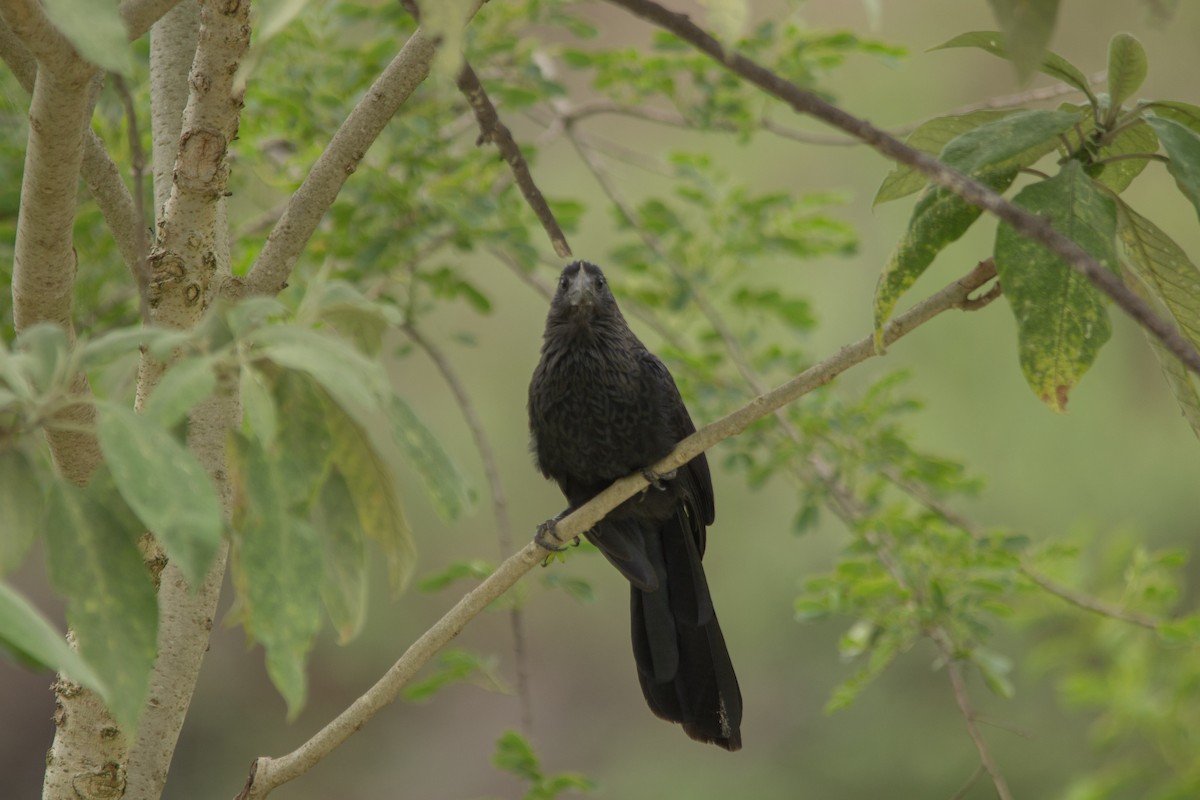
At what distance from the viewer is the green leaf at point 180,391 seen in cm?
88

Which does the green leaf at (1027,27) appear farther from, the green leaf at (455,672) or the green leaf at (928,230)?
the green leaf at (455,672)

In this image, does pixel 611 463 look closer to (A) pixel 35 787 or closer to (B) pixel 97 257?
(B) pixel 97 257

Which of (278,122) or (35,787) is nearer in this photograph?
(278,122)

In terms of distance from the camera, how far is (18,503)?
3.39ft

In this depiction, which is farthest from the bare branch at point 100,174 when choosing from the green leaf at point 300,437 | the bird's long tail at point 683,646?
the bird's long tail at point 683,646

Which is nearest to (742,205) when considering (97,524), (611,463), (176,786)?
(611,463)

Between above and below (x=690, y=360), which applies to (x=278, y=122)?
above

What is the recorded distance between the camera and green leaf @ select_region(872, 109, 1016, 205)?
5.03ft

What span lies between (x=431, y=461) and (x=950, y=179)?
579mm

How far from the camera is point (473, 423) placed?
327cm

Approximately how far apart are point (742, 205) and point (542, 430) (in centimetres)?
98

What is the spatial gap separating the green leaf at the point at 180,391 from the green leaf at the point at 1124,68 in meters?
1.13

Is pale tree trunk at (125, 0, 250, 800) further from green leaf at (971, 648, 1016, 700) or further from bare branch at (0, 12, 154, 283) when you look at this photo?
green leaf at (971, 648, 1016, 700)

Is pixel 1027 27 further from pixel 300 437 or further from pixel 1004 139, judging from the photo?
pixel 300 437
